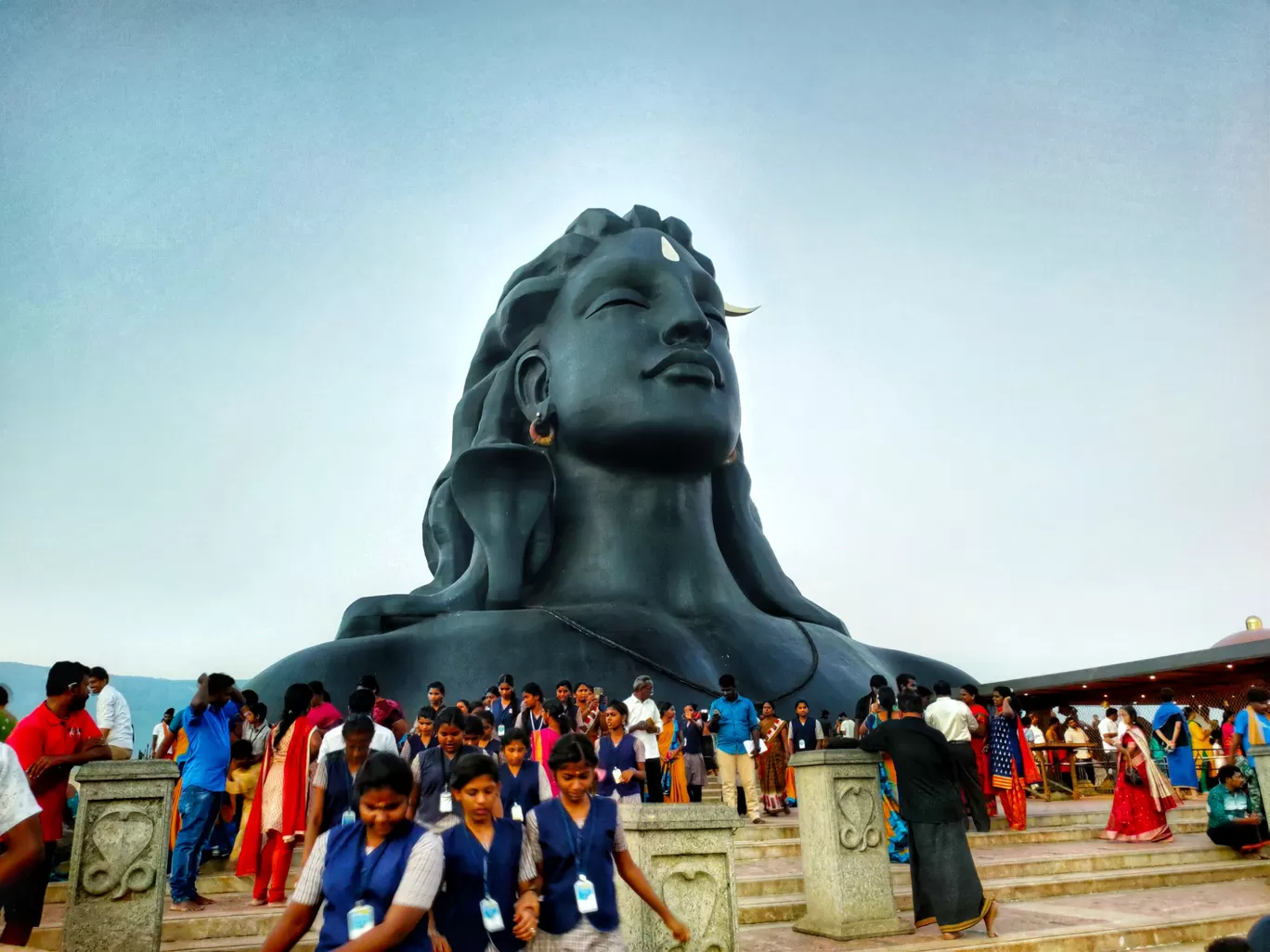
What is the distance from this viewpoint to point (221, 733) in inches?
244

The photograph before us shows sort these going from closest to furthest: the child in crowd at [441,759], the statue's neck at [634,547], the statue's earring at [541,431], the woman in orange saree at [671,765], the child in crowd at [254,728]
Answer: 1. the child in crowd at [441,759]
2. the child in crowd at [254,728]
3. the woman in orange saree at [671,765]
4. the statue's neck at [634,547]
5. the statue's earring at [541,431]

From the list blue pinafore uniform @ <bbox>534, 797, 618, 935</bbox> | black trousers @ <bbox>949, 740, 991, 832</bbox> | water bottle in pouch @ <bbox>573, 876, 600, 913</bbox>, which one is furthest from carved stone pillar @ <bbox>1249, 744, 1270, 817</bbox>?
water bottle in pouch @ <bbox>573, 876, 600, 913</bbox>

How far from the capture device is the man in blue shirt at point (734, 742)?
8.34 m

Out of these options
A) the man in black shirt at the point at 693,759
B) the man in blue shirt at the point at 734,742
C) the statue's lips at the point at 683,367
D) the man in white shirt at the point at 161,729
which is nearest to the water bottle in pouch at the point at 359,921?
the man in blue shirt at the point at 734,742

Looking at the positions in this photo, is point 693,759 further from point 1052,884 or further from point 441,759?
point 441,759

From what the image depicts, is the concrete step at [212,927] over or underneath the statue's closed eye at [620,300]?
underneath

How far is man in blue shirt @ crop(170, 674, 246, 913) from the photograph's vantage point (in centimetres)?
588

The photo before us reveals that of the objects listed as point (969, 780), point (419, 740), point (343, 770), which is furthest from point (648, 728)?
point (343, 770)

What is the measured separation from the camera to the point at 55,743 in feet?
16.2

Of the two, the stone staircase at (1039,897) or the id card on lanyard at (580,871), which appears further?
the stone staircase at (1039,897)

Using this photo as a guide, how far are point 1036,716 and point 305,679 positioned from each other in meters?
12.2

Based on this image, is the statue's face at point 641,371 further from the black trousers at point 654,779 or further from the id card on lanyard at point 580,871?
the id card on lanyard at point 580,871

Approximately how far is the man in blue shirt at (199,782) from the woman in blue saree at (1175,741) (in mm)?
8644

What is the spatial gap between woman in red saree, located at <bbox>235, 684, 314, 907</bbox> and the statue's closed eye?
9323mm
